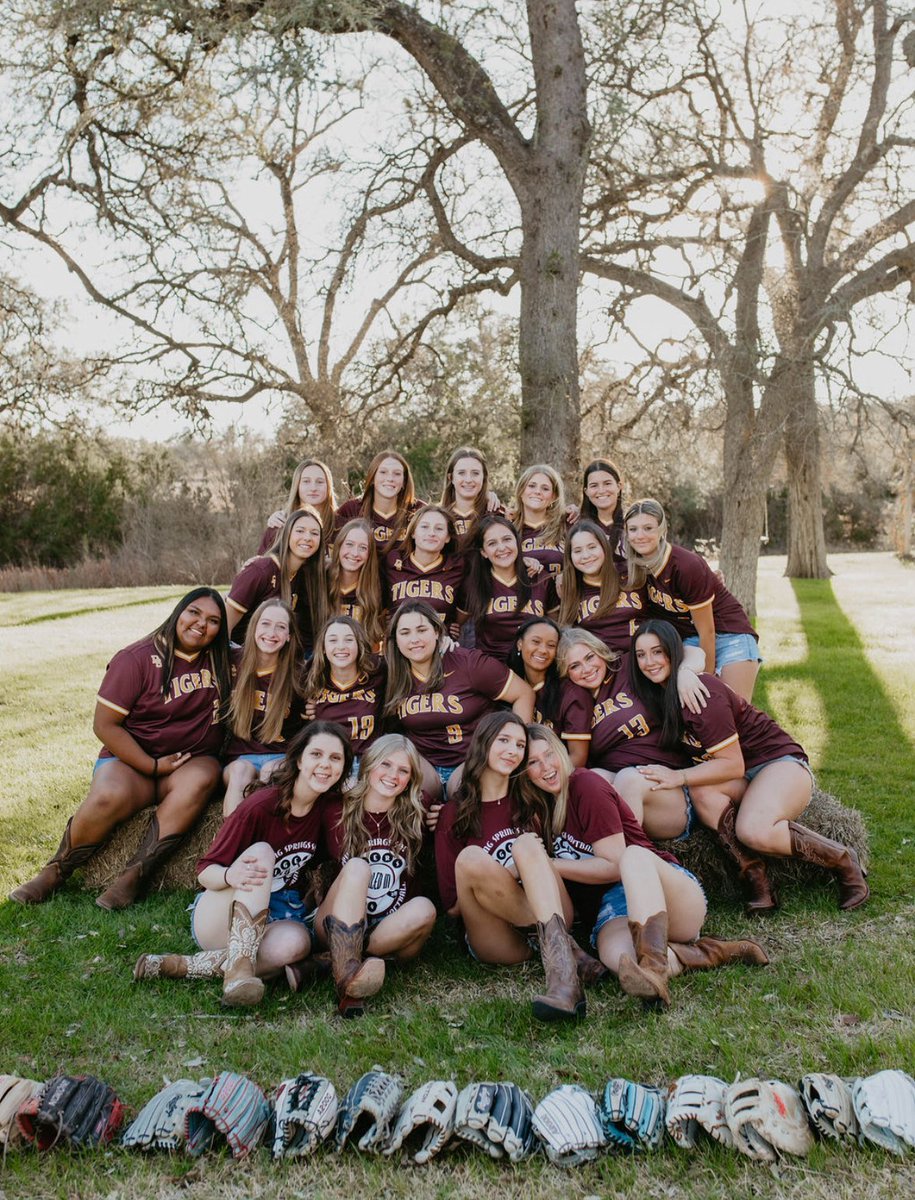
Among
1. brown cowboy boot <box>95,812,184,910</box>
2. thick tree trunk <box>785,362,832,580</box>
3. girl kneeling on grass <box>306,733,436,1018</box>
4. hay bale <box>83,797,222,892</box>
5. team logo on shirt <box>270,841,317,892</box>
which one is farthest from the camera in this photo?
thick tree trunk <box>785,362,832,580</box>

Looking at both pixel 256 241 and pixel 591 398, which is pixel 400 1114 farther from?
pixel 256 241

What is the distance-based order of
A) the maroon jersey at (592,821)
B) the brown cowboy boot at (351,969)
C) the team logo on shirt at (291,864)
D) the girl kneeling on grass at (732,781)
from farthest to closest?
the girl kneeling on grass at (732,781), the team logo on shirt at (291,864), the maroon jersey at (592,821), the brown cowboy boot at (351,969)

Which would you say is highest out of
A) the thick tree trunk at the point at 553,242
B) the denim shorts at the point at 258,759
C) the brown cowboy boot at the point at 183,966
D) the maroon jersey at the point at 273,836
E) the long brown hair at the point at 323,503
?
the thick tree trunk at the point at 553,242

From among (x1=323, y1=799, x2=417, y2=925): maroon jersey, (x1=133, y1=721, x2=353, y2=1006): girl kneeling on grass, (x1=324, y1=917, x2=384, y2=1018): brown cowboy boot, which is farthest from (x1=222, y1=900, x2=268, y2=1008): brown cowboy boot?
(x1=323, y1=799, x2=417, y2=925): maroon jersey

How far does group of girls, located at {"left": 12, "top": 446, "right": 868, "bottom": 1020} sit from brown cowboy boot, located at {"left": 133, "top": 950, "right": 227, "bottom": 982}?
0.4 inches

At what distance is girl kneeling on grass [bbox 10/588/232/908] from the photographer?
15.9ft

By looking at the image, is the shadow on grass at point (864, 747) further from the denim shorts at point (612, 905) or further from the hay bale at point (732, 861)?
the denim shorts at point (612, 905)

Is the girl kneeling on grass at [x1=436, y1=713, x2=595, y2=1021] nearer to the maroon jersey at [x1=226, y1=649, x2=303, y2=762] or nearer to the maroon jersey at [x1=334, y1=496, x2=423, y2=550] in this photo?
the maroon jersey at [x1=226, y1=649, x2=303, y2=762]

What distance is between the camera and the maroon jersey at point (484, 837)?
155 inches

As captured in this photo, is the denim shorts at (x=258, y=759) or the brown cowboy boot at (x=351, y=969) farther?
the denim shorts at (x=258, y=759)

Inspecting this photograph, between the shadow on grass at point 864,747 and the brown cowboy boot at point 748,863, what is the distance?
1.93 feet

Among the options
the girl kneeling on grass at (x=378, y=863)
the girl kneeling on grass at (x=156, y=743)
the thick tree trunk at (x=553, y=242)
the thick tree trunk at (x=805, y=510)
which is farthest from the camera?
the thick tree trunk at (x=805, y=510)

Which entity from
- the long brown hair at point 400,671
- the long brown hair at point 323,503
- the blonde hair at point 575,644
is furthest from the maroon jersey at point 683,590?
the long brown hair at point 323,503

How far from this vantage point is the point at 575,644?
15.1ft
